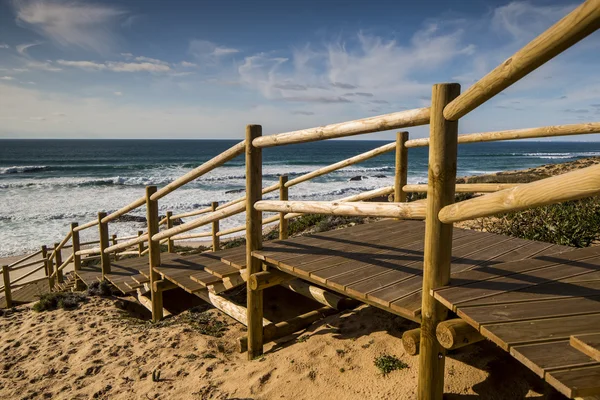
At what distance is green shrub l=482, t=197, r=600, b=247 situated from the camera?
5.68 m

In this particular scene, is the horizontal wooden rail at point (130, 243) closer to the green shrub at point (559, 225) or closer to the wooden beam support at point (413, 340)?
the wooden beam support at point (413, 340)

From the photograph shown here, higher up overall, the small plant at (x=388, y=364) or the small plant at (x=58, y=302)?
the small plant at (x=388, y=364)

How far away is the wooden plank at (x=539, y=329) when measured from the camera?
1749 millimetres

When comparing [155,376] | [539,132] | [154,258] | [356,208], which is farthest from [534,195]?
[154,258]

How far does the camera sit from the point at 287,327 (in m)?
4.12

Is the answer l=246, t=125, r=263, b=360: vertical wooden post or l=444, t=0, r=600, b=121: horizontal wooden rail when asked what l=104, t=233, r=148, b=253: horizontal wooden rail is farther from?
l=444, t=0, r=600, b=121: horizontal wooden rail

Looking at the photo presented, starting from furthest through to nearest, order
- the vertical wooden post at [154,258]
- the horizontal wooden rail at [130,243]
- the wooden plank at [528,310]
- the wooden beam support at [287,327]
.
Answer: the horizontal wooden rail at [130,243] < the vertical wooden post at [154,258] < the wooden beam support at [287,327] < the wooden plank at [528,310]

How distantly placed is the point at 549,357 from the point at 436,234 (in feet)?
2.43

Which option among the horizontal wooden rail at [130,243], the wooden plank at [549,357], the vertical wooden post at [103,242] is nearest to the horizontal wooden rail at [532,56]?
the wooden plank at [549,357]

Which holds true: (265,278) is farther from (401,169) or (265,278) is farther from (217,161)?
(401,169)

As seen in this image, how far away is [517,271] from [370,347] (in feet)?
4.45

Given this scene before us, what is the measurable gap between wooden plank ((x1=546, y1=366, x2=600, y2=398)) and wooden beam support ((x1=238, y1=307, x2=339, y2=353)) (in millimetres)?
2842

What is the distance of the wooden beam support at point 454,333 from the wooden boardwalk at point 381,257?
0.24 meters

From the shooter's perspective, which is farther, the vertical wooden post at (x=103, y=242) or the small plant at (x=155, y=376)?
the vertical wooden post at (x=103, y=242)
